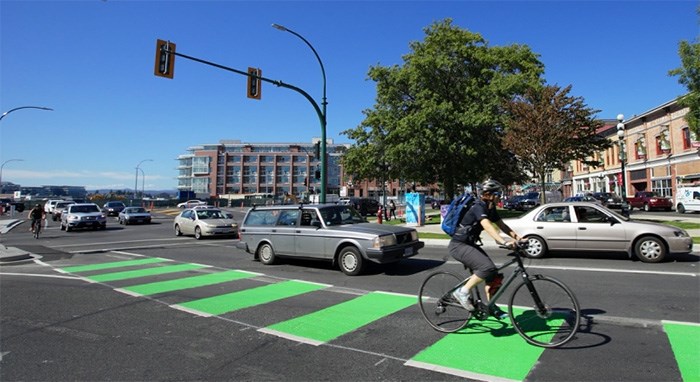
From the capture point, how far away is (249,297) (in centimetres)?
711

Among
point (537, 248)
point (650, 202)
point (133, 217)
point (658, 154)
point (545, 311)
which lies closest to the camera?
point (545, 311)

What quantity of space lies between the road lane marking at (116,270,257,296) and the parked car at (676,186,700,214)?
107 feet

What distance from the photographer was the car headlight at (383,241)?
863 centimetres

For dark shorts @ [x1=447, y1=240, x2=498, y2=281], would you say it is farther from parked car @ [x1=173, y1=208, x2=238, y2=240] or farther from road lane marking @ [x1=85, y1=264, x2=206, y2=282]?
parked car @ [x1=173, y1=208, x2=238, y2=240]

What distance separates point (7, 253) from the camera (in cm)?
1268

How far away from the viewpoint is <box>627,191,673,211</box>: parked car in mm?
33500

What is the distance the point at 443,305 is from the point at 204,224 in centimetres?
1580

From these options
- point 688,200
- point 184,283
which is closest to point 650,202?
point 688,200

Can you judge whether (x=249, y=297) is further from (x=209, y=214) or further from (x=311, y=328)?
(x=209, y=214)

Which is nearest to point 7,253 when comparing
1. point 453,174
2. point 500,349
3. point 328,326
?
point 328,326

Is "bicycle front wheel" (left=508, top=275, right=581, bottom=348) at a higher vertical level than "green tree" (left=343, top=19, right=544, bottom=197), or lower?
lower

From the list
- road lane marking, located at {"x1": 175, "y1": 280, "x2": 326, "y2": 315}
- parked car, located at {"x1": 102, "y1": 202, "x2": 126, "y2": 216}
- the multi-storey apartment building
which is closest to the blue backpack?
road lane marking, located at {"x1": 175, "y1": 280, "x2": 326, "y2": 315}

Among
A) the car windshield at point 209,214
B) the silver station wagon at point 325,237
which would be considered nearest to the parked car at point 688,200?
the silver station wagon at point 325,237

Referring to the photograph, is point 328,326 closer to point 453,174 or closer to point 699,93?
point 699,93
